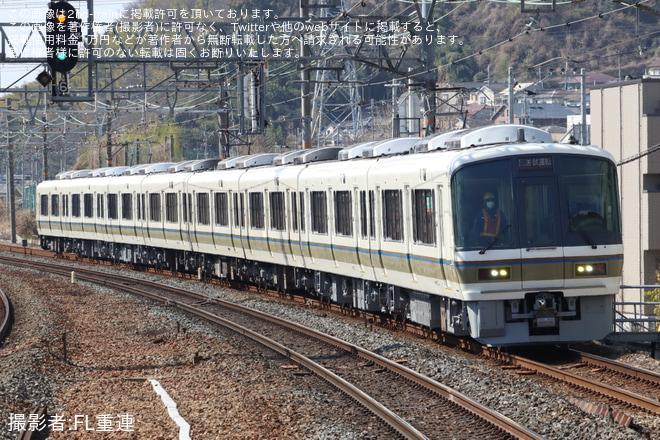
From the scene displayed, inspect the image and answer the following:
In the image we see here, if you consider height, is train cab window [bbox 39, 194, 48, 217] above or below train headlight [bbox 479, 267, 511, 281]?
above

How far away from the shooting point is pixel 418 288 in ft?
48.3

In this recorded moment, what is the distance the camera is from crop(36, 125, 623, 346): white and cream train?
12688 millimetres

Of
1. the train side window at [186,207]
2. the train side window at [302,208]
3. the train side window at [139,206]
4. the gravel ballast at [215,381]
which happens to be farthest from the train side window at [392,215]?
the train side window at [139,206]

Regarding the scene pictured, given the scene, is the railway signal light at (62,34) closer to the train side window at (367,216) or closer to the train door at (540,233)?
the train side window at (367,216)

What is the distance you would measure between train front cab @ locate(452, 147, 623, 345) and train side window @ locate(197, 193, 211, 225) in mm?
14584

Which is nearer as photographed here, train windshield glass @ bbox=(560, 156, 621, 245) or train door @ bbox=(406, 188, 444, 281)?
train windshield glass @ bbox=(560, 156, 621, 245)

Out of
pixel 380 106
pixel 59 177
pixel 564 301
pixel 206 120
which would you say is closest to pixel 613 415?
pixel 564 301

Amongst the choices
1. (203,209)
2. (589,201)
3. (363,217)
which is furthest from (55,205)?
(589,201)

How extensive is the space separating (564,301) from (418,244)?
2.45m

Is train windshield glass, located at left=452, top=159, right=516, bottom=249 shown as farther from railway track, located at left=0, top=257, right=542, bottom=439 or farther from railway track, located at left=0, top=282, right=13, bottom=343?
railway track, located at left=0, top=282, right=13, bottom=343

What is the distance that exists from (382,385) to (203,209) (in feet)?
52.1

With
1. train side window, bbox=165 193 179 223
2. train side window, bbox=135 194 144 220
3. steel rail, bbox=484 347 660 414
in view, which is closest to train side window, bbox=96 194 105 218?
train side window, bbox=135 194 144 220

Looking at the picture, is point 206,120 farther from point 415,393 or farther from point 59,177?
point 415,393

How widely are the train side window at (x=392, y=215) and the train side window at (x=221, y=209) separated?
9.82 meters
